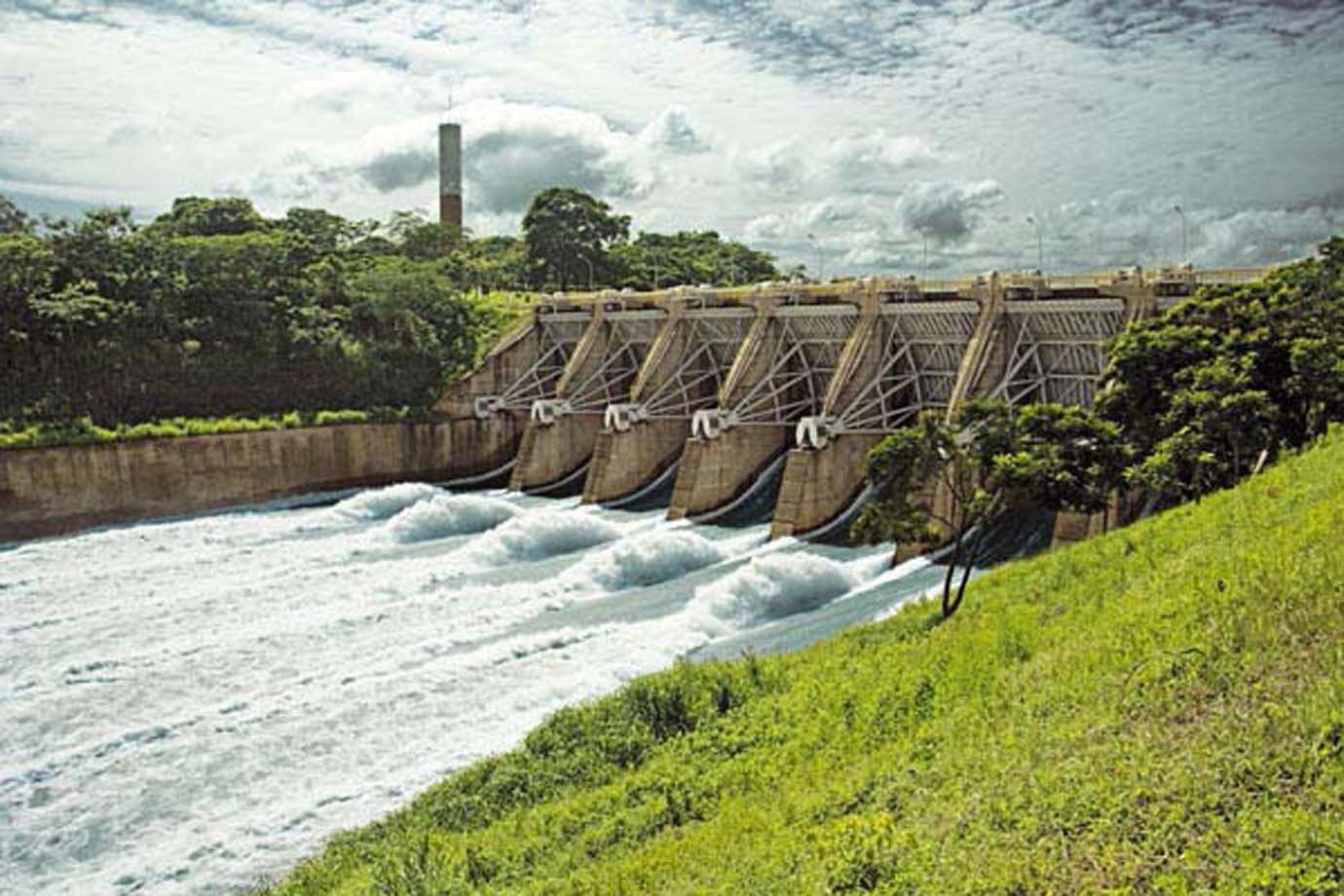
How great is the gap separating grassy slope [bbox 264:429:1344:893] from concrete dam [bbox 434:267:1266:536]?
13960 mm

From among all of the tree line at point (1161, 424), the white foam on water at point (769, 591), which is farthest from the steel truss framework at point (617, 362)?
the tree line at point (1161, 424)

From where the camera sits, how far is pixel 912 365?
36188 mm

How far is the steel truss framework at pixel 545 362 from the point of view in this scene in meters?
48.1

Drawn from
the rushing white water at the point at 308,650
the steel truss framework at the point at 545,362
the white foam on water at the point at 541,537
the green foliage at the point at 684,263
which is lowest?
the rushing white water at the point at 308,650

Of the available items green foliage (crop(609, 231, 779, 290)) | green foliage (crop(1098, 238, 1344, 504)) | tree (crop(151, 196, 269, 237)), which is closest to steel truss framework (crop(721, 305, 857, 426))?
green foliage (crop(1098, 238, 1344, 504))

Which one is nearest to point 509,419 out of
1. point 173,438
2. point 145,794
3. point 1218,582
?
point 173,438

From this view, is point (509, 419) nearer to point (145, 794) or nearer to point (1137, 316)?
point (1137, 316)

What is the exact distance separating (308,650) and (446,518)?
12612 millimetres

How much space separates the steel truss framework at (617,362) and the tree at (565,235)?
26145mm

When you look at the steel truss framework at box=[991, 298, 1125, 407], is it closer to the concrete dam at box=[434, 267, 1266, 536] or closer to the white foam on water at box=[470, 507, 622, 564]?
the concrete dam at box=[434, 267, 1266, 536]

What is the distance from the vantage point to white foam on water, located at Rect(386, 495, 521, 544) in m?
35.7

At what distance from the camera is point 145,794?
17.8 meters

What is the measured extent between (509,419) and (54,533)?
18447mm

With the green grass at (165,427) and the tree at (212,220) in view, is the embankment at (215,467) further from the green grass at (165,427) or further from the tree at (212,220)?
the tree at (212,220)
